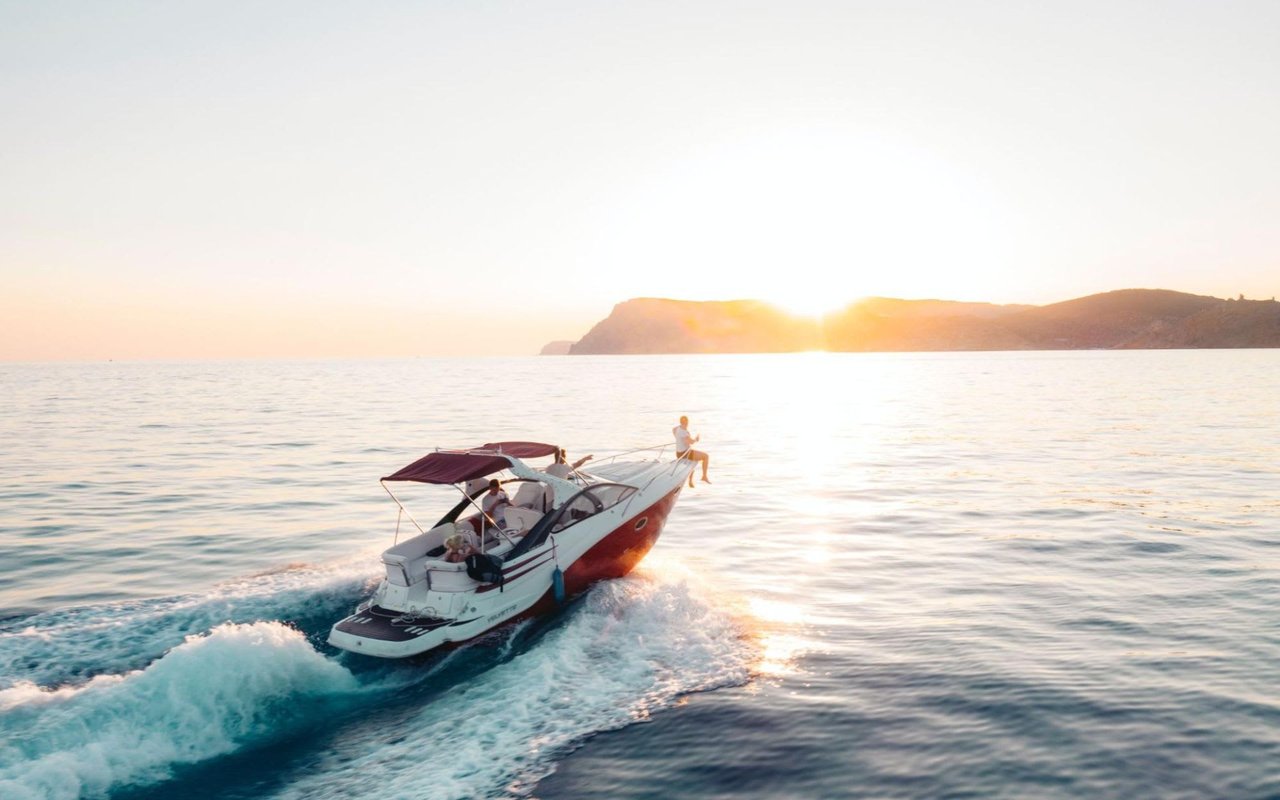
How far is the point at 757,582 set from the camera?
17.0 metres

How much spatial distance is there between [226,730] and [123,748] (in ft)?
3.56

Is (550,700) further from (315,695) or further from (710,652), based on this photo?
(315,695)

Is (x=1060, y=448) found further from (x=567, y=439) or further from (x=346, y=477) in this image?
(x=346, y=477)

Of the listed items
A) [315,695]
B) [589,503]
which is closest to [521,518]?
[589,503]

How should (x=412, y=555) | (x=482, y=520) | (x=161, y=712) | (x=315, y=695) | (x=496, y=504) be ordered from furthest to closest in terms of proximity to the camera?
(x=496, y=504), (x=482, y=520), (x=412, y=555), (x=315, y=695), (x=161, y=712)

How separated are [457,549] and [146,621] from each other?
216 inches

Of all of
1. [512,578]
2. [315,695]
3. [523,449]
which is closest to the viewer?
[315,695]

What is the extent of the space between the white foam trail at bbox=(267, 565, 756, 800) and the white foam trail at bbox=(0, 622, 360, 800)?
155 cm

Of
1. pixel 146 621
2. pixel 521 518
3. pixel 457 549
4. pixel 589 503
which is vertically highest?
pixel 589 503

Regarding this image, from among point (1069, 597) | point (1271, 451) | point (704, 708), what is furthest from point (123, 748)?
point (1271, 451)

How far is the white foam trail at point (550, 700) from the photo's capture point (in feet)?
30.1

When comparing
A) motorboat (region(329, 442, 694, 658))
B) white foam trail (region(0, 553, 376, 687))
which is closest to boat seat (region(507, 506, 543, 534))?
motorboat (region(329, 442, 694, 658))

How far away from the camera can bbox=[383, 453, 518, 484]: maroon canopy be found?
14.4 meters

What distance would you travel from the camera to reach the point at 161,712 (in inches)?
400
